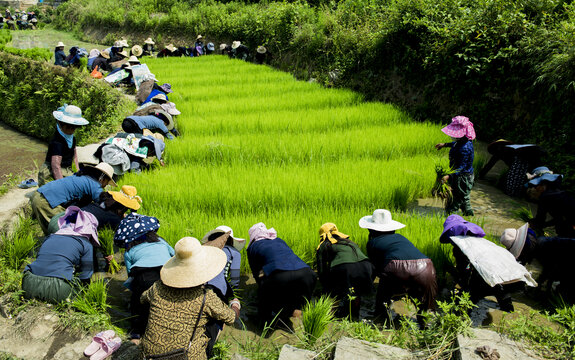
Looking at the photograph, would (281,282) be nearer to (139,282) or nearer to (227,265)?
(227,265)

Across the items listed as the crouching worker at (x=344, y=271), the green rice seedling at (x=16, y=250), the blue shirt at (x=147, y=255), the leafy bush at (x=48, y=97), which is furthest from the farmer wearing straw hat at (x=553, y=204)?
the leafy bush at (x=48, y=97)

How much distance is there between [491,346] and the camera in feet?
7.70

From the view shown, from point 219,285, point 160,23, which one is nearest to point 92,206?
point 219,285

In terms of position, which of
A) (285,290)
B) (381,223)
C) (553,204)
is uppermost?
(553,204)

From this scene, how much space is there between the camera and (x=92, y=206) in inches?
151

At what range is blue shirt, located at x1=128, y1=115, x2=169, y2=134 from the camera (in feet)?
19.3

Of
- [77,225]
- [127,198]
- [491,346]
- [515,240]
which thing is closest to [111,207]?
[127,198]

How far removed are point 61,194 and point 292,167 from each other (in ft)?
9.11

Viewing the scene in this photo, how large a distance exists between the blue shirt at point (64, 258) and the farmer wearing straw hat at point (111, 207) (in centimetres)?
45

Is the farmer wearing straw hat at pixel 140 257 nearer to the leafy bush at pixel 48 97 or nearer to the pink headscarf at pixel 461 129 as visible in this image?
the pink headscarf at pixel 461 129

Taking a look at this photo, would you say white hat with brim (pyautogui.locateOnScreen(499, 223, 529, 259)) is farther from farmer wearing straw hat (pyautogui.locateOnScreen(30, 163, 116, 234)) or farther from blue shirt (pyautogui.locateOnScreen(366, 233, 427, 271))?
farmer wearing straw hat (pyautogui.locateOnScreen(30, 163, 116, 234))

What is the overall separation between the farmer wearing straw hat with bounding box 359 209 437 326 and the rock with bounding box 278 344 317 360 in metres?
0.72

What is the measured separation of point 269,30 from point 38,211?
11610 mm

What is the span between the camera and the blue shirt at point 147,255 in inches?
113
